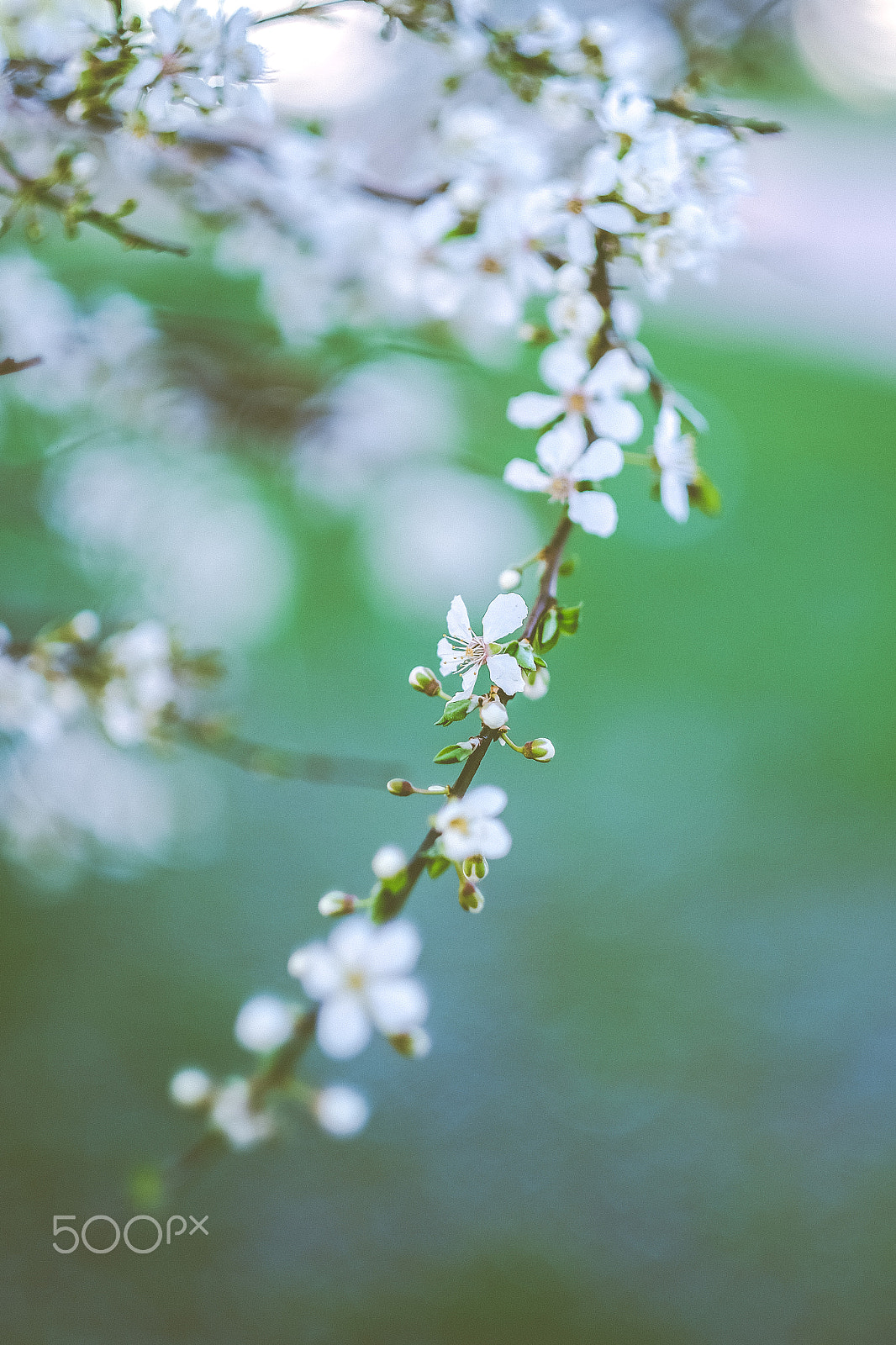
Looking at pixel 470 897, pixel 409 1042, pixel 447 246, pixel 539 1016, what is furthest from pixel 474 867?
pixel 539 1016

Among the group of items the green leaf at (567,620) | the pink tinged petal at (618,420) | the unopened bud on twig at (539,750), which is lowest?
the unopened bud on twig at (539,750)

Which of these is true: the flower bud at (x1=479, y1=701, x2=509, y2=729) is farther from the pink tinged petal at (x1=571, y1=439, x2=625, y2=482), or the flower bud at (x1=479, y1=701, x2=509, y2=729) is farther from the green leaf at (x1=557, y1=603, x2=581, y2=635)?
the pink tinged petal at (x1=571, y1=439, x2=625, y2=482)

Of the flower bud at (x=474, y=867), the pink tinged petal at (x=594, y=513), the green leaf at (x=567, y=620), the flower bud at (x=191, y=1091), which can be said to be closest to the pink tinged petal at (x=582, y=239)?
the pink tinged petal at (x=594, y=513)

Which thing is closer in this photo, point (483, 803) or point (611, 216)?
point (483, 803)

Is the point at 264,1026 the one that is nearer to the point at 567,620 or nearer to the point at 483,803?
the point at 483,803

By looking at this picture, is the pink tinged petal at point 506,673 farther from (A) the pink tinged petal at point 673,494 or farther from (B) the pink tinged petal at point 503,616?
(A) the pink tinged petal at point 673,494

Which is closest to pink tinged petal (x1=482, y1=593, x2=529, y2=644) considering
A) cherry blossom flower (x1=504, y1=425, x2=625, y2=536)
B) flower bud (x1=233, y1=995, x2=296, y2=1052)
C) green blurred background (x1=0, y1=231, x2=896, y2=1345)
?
cherry blossom flower (x1=504, y1=425, x2=625, y2=536)

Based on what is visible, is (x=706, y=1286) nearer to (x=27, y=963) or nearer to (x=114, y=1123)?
(x=114, y=1123)
